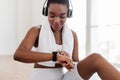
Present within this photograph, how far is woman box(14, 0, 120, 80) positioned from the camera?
49.6 inches

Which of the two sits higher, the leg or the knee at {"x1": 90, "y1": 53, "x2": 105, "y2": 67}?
the knee at {"x1": 90, "y1": 53, "x2": 105, "y2": 67}

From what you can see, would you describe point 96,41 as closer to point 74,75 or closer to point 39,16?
point 39,16

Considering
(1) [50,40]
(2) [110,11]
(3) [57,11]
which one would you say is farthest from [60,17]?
(2) [110,11]

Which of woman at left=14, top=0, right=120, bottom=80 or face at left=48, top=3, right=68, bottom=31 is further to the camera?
face at left=48, top=3, right=68, bottom=31

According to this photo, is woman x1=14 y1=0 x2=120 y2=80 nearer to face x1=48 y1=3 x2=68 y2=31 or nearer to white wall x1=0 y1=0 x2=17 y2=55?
face x1=48 y1=3 x2=68 y2=31

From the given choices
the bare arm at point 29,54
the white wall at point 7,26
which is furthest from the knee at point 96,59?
the white wall at point 7,26

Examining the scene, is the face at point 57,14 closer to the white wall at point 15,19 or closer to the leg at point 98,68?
the leg at point 98,68

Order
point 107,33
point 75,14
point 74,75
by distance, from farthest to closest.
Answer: point 75,14, point 107,33, point 74,75

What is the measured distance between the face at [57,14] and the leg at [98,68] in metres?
0.26

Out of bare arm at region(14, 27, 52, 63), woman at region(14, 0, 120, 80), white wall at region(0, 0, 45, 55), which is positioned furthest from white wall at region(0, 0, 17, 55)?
bare arm at region(14, 27, 52, 63)

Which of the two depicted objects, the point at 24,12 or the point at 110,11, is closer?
the point at 110,11

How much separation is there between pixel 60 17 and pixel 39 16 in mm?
4125

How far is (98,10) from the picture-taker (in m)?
4.11

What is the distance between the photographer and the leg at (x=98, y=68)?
120 centimetres
